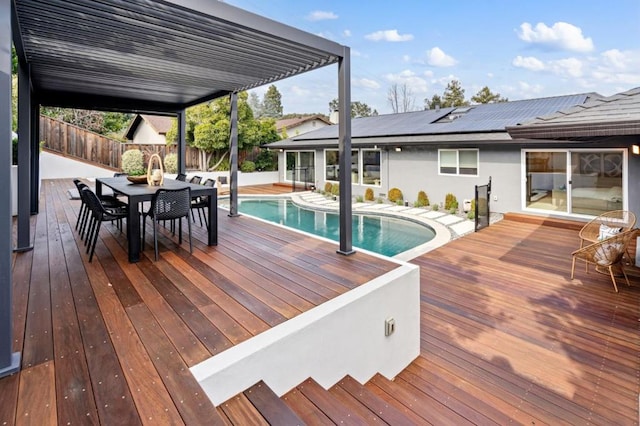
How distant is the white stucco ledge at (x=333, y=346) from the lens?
210 centimetres

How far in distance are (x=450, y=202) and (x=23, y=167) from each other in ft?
32.9

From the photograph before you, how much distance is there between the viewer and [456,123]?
11.8 m

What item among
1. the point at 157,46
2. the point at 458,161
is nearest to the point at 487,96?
the point at 458,161

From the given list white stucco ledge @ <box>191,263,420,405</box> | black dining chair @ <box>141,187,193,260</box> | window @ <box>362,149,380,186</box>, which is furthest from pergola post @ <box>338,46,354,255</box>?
window @ <box>362,149,380,186</box>

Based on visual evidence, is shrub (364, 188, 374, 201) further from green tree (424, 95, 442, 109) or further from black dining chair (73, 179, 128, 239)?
green tree (424, 95, 442, 109)

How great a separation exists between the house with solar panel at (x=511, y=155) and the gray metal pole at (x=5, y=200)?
5193mm

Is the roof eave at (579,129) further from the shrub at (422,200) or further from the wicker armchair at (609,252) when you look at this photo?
the shrub at (422,200)

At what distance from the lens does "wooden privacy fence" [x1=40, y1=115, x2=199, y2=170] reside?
13.8 metres

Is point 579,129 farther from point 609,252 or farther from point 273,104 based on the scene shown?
point 273,104

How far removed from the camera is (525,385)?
3.01 m

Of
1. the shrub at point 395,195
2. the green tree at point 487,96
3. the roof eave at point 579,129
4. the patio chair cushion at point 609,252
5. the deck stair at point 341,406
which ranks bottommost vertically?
the deck stair at point 341,406

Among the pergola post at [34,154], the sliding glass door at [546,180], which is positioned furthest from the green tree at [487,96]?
the pergola post at [34,154]

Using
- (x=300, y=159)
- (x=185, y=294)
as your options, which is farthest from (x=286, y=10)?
(x=185, y=294)

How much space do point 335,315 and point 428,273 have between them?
3243 millimetres
